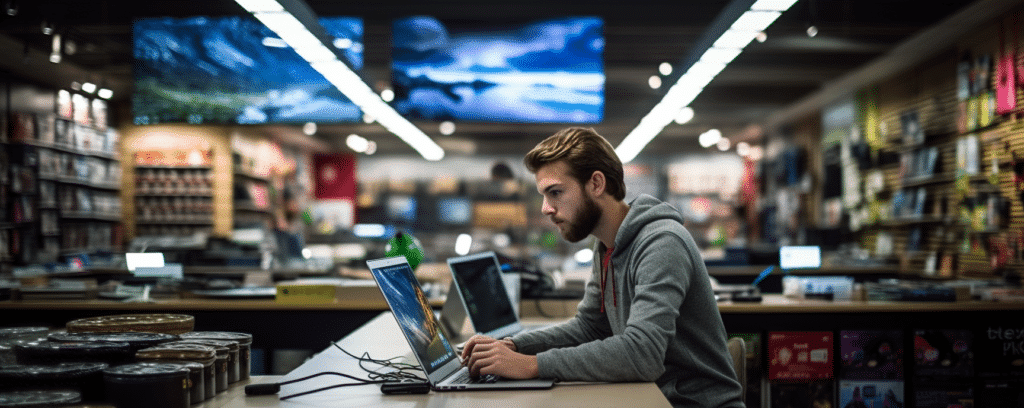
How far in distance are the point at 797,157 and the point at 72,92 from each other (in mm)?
10806

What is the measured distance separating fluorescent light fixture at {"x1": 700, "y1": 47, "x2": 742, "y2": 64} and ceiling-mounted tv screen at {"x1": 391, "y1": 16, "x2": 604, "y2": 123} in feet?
2.45

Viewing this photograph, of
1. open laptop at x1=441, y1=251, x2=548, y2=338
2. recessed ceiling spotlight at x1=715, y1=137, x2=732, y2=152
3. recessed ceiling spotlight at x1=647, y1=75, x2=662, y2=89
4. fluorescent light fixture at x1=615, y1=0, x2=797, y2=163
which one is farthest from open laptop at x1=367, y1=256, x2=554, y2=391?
recessed ceiling spotlight at x1=715, y1=137, x2=732, y2=152

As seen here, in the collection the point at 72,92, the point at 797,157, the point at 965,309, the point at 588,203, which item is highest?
the point at 72,92

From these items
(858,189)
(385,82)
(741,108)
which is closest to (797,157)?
(741,108)

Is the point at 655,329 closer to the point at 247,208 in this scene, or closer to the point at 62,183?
the point at 62,183

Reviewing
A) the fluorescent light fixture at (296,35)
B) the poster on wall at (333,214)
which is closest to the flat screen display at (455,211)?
the poster on wall at (333,214)

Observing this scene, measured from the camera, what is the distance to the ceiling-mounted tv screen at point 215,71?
531 cm

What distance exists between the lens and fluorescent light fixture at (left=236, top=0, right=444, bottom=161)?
3707 millimetres

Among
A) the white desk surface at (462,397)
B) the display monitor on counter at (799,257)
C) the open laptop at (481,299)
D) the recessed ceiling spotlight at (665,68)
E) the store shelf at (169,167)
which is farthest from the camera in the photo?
the store shelf at (169,167)

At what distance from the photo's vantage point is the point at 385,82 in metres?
11.4

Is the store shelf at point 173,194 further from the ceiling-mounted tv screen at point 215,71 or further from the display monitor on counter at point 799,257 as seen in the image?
the display monitor on counter at point 799,257

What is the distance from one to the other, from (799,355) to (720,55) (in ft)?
6.36

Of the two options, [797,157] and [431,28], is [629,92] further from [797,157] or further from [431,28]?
[431,28]

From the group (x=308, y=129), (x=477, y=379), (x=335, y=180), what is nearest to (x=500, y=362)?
(x=477, y=379)
